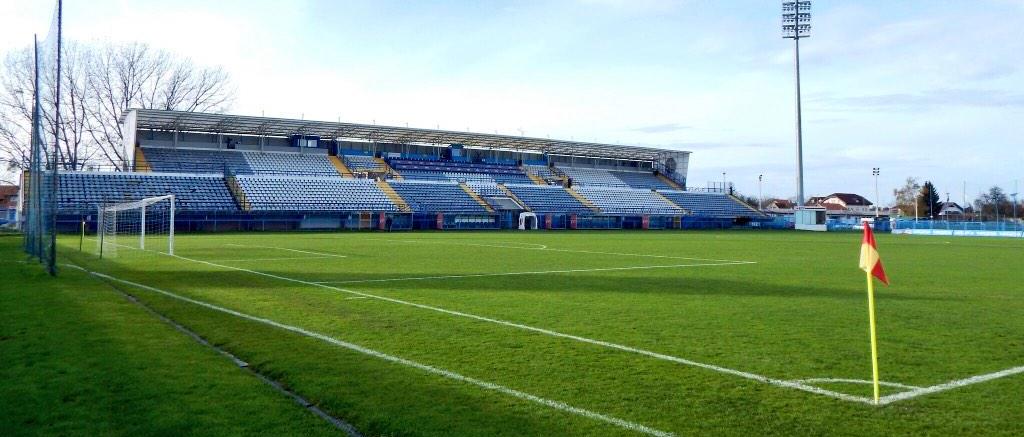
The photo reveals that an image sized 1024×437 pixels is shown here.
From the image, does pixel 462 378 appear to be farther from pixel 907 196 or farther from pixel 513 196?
pixel 907 196

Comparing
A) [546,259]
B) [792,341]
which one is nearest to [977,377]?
[792,341]

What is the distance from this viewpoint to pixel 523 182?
7262 centimetres

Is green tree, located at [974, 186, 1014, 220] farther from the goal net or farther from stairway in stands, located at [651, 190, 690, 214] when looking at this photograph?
the goal net

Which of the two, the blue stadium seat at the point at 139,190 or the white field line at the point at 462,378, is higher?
the blue stadium seat at the point at 139,190

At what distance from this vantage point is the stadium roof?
54.7m

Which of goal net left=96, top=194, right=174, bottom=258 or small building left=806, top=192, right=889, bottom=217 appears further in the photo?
small building left=806, top=192, right=889, bottom=217

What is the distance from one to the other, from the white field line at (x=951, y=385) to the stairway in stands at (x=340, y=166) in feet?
193

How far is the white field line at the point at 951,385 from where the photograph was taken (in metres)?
5.66

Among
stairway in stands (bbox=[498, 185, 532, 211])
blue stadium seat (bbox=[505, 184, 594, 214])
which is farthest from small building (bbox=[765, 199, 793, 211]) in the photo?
stairway in stands (bbox=[498, 185, 532, 211])

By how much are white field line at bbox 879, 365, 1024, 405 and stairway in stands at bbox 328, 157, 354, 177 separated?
5891cm

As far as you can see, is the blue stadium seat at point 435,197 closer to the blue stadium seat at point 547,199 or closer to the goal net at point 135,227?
the blue stadium seat at point 547,199

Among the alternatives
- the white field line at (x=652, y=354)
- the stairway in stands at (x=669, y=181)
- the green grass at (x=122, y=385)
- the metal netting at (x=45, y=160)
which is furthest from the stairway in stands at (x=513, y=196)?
the green grass at (x=122, y=385)

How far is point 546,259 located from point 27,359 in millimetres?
16850

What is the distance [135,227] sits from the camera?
36.8 metres
